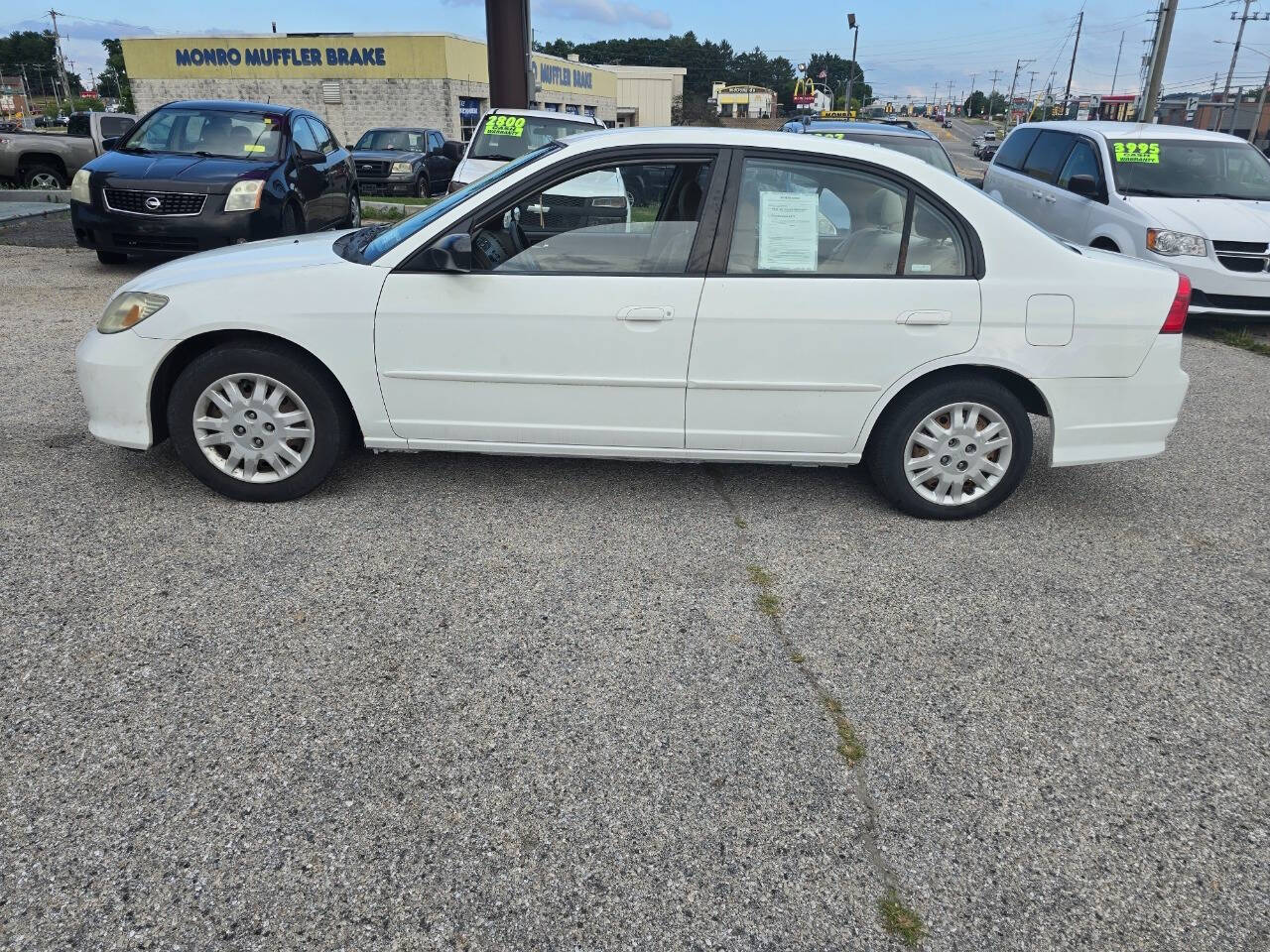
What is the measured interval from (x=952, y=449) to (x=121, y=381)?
371 cm

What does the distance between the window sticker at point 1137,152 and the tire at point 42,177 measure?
17639mm

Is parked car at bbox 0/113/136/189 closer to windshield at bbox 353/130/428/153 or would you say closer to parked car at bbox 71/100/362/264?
windshield at bbox 353/130/428/153

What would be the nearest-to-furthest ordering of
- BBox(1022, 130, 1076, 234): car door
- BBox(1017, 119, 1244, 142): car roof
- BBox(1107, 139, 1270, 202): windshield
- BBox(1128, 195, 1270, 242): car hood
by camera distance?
BBox(1128, 195, 1270, 242): car hood < BBox(1107, 139, 1270, 202): windshield < BBox(1017, 119, 1244, 142): car roof < BBox(1022, 130, 1076, 234): car door

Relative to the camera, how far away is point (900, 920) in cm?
222

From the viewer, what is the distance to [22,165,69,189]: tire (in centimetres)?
1738

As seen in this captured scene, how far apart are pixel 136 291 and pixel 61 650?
1795 millimetres

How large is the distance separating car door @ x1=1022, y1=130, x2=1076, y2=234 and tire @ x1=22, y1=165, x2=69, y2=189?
16.7 meters

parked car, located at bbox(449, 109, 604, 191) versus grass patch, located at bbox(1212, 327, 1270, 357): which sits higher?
parked car, located at bbox(449, 109, 604, 191)

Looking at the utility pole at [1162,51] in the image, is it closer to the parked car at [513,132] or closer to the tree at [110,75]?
the parked car at [513,132]

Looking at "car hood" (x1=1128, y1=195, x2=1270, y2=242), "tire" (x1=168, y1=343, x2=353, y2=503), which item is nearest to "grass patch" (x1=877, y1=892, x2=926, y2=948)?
"tire" (x1=168, y1=343, x2=353, y2=503)

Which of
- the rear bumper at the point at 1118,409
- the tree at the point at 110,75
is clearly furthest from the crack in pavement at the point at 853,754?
the tree at the point at 110,75

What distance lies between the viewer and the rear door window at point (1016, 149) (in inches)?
458

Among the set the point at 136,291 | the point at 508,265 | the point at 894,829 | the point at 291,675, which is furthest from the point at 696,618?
the point at 136,291

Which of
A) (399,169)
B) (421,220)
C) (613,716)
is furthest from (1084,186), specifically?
(399,169)
